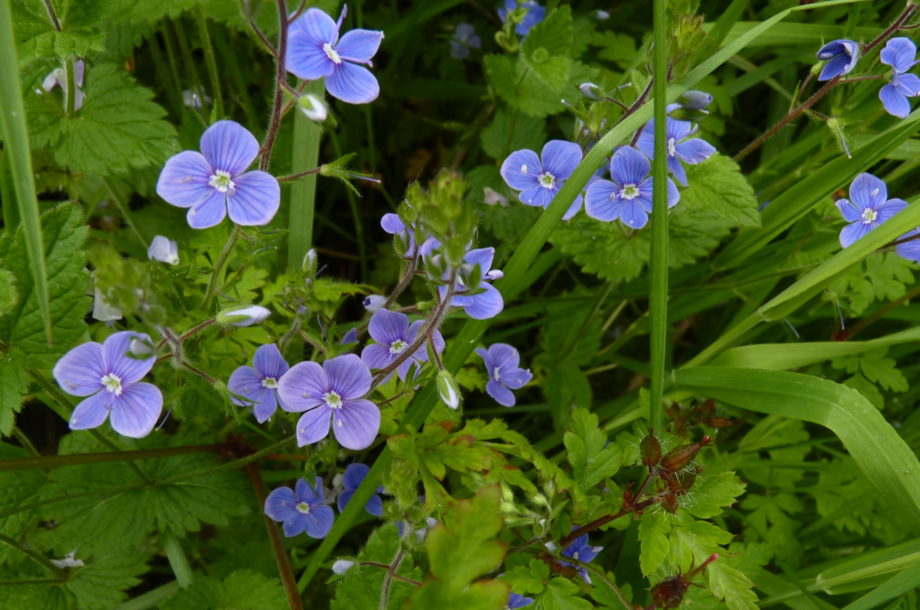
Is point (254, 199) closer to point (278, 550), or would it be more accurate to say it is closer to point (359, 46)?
point (359, 46)

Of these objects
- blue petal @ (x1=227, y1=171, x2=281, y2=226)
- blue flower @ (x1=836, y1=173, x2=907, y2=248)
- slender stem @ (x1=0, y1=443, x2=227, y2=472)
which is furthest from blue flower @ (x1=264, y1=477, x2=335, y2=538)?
blue flower @ (x1=836, y1=173, x2=907, y2=248)

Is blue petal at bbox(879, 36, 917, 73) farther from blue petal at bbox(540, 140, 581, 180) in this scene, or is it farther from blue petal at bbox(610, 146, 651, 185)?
blue petal at bbox(540, 140, 581, 180)

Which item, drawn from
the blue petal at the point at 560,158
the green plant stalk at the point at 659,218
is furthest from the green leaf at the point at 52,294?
the green plant stalk at the point at 659,218

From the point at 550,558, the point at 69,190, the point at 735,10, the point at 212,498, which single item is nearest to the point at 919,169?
the point at 735,10

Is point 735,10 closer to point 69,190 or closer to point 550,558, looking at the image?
point 550,558

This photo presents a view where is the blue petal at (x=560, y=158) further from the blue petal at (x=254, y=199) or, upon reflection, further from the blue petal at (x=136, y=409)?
the blue petal at (x=136, y=409)

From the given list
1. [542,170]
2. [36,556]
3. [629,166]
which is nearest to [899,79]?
[629,166]
